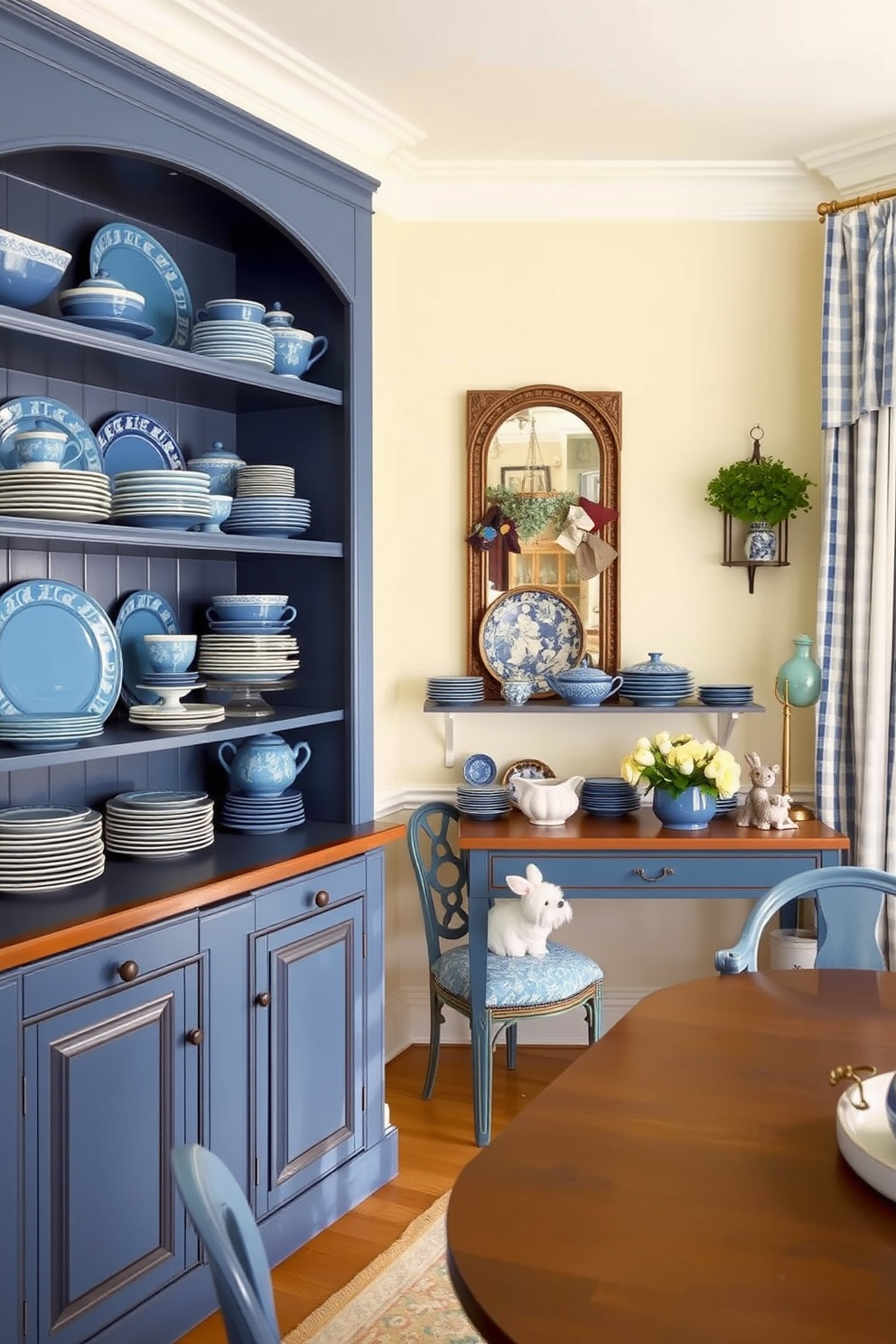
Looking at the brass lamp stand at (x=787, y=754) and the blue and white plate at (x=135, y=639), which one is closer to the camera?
the blue and white plate at (x=135, y=639)

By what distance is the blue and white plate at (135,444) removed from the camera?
2.74 meters

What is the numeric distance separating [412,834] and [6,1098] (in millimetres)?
1668

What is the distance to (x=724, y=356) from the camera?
378cm

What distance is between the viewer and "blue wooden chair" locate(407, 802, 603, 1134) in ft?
10.5

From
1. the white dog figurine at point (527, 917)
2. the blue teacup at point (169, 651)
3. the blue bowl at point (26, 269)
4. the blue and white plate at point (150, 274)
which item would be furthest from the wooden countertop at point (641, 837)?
the blue bowl at point (26, 269)

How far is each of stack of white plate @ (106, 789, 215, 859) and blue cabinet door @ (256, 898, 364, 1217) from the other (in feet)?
0.93

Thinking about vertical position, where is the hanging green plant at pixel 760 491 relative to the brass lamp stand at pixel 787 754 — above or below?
above

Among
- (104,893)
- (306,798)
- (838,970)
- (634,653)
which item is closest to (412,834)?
(306,798)

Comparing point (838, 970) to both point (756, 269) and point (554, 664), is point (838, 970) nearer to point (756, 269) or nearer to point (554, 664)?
point (554, 664)

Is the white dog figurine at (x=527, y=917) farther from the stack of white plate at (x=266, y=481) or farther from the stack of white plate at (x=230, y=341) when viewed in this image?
the stack of white plate at (x=230, y=341)

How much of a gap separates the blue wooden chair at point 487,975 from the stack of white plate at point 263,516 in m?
1.02

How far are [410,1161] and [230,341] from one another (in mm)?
2151

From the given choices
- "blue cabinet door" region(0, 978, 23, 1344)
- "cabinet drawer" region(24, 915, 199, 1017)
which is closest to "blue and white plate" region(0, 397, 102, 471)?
"cabinet drawer" region(24, 915, 199, 1017)

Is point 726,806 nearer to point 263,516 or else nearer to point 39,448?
point 263,516
